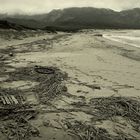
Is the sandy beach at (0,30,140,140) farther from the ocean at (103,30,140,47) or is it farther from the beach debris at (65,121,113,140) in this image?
the ocean at (103,30,140,47)

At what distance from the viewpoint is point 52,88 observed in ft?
28.4

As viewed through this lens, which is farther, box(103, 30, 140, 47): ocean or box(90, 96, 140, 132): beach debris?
box(103, 30, 140, 47): ocean

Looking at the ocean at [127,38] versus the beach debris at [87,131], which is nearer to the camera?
the beach debris at [87,131]

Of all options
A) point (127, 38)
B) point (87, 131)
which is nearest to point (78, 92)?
point (87, 131)

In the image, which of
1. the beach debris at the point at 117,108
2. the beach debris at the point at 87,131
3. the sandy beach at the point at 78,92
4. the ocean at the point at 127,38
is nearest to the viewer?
the beach debris at the point at 87,131

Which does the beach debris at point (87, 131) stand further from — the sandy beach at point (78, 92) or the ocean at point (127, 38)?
the ocean at point (127, 38)

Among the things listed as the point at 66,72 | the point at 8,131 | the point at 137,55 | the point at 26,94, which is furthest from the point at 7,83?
the point at 137,55

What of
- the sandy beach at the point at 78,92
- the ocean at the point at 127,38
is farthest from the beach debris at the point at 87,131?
the ocean at the point at 127,38

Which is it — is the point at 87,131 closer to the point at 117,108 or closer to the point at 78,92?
the point at 117,108

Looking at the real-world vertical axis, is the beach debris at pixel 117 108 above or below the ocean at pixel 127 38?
above

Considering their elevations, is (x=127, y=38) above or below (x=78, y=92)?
below

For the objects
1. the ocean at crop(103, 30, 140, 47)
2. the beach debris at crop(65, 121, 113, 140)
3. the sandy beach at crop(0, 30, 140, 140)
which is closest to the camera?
the beach debris at crop(65, 121, 113, 140)

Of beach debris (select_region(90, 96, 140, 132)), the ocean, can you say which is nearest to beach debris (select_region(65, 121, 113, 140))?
beach debris (select_region(90, 96, 140, 132))

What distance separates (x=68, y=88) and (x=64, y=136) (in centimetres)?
337
